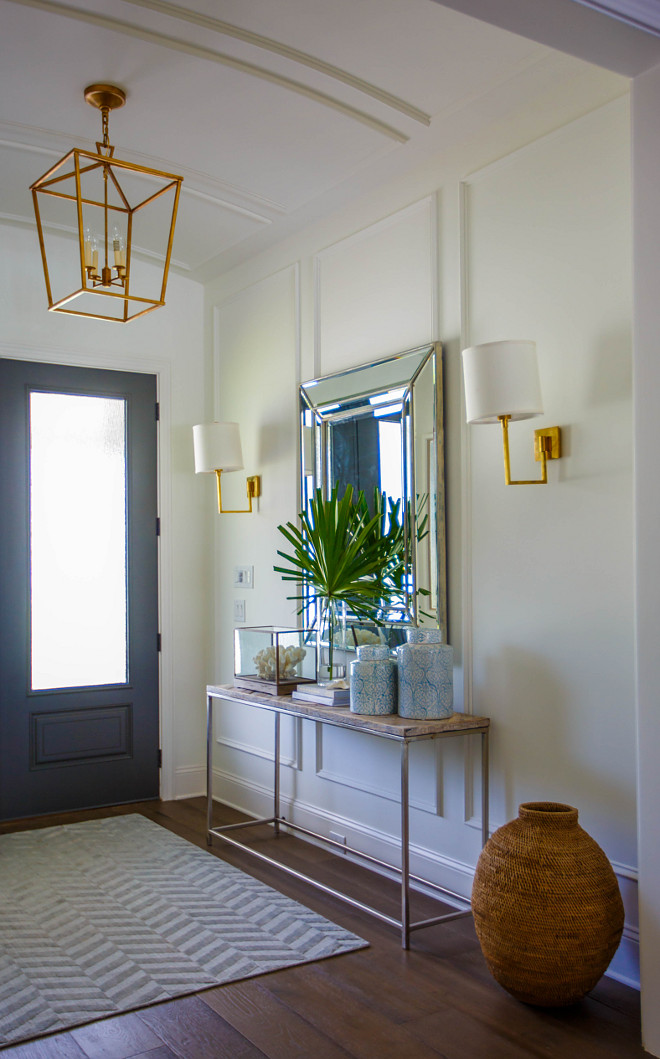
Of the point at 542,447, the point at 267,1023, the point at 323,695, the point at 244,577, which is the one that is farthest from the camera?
the point at 244,577

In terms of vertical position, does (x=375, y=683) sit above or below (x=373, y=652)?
below

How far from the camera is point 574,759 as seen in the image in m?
2.75

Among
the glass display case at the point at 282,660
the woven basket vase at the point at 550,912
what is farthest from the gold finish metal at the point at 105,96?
the woven basket vase at the point at 550,912

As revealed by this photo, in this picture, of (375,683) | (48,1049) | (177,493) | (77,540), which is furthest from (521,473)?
(77,540)

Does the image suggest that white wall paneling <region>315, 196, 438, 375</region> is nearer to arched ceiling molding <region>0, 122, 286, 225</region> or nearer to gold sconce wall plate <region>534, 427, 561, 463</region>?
arched ceiling molding <region>0, 122, 286, 225</region>

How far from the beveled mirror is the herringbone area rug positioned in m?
1.19

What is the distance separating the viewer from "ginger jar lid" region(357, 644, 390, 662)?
3.16 meters

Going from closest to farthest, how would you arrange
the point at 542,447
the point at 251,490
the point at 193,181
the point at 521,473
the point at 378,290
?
1. the point at 542,447
2. the point at 521,473
3. the point at 378,290
4. the point at 193,181
5. the point at 251,490

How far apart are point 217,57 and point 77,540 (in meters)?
2.53

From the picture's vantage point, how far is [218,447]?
4.36 m

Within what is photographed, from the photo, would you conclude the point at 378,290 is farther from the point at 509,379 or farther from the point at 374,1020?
the point at 374,1020

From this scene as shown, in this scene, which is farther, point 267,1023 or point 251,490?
point 251,490

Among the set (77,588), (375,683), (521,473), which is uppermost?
(521,473)

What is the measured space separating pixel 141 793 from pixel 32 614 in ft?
3.70
